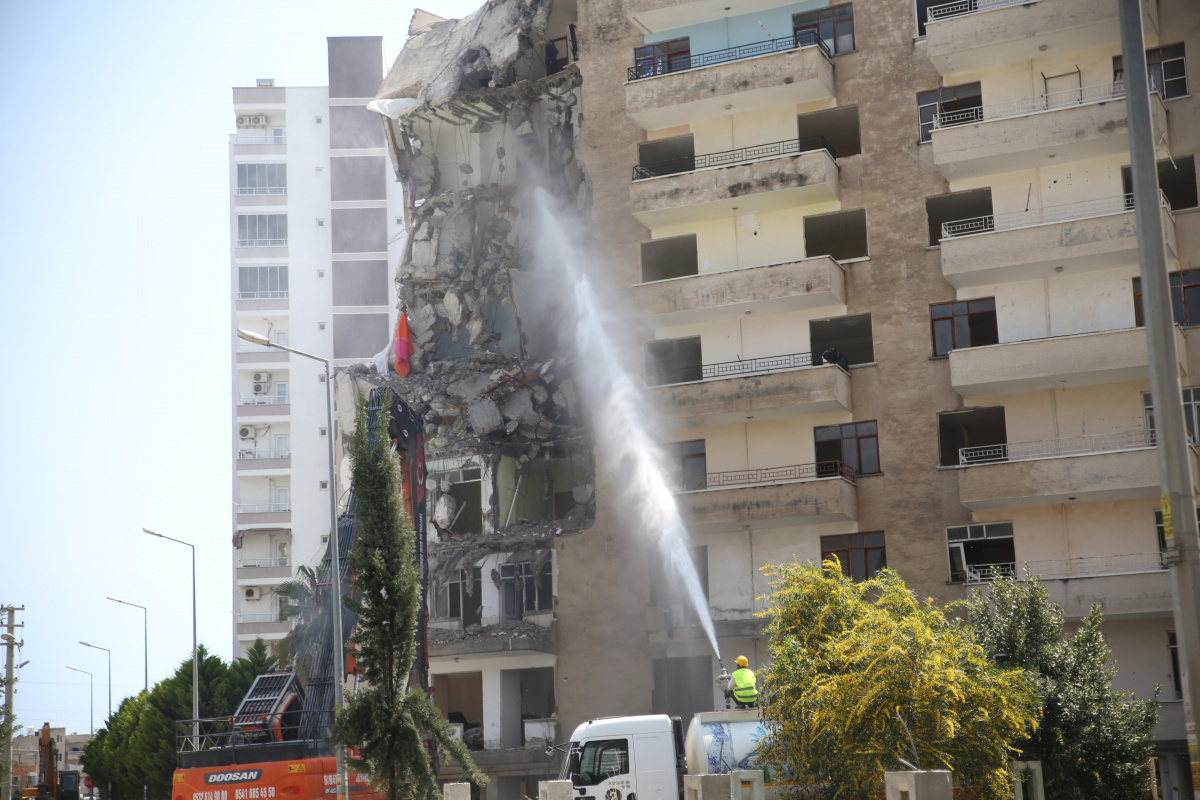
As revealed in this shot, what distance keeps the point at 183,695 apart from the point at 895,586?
42103 millimetres

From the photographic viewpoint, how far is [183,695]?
56719 millimetres

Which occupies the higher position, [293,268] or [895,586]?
[293,268]

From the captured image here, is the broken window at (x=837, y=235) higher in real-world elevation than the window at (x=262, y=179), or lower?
lower

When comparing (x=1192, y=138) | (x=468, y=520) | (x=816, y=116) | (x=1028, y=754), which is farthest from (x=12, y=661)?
(x=1192, y=138)

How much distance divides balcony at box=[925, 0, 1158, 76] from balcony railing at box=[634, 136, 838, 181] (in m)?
5.11

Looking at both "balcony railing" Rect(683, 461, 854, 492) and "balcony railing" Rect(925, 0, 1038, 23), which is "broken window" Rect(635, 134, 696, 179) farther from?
"balcony railing" Rect(683, 461, 854, 492)

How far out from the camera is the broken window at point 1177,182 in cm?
3956

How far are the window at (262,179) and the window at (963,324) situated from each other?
58071 mm

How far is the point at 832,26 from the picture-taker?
149 ft

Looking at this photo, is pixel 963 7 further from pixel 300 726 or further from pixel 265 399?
pixel 265 399

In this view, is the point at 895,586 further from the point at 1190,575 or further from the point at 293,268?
the point at 293,268

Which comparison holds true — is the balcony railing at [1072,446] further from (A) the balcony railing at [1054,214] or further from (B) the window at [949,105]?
(B) the window at [949,105]

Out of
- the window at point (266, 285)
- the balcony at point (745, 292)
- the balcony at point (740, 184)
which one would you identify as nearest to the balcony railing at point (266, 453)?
the window at point (266, 285)

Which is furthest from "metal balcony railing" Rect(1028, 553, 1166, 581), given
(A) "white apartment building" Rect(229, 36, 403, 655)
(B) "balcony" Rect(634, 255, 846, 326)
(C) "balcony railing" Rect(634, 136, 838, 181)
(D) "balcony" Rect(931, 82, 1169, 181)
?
(A) "white apartment building" Rect(229, 36, 403, 655)
